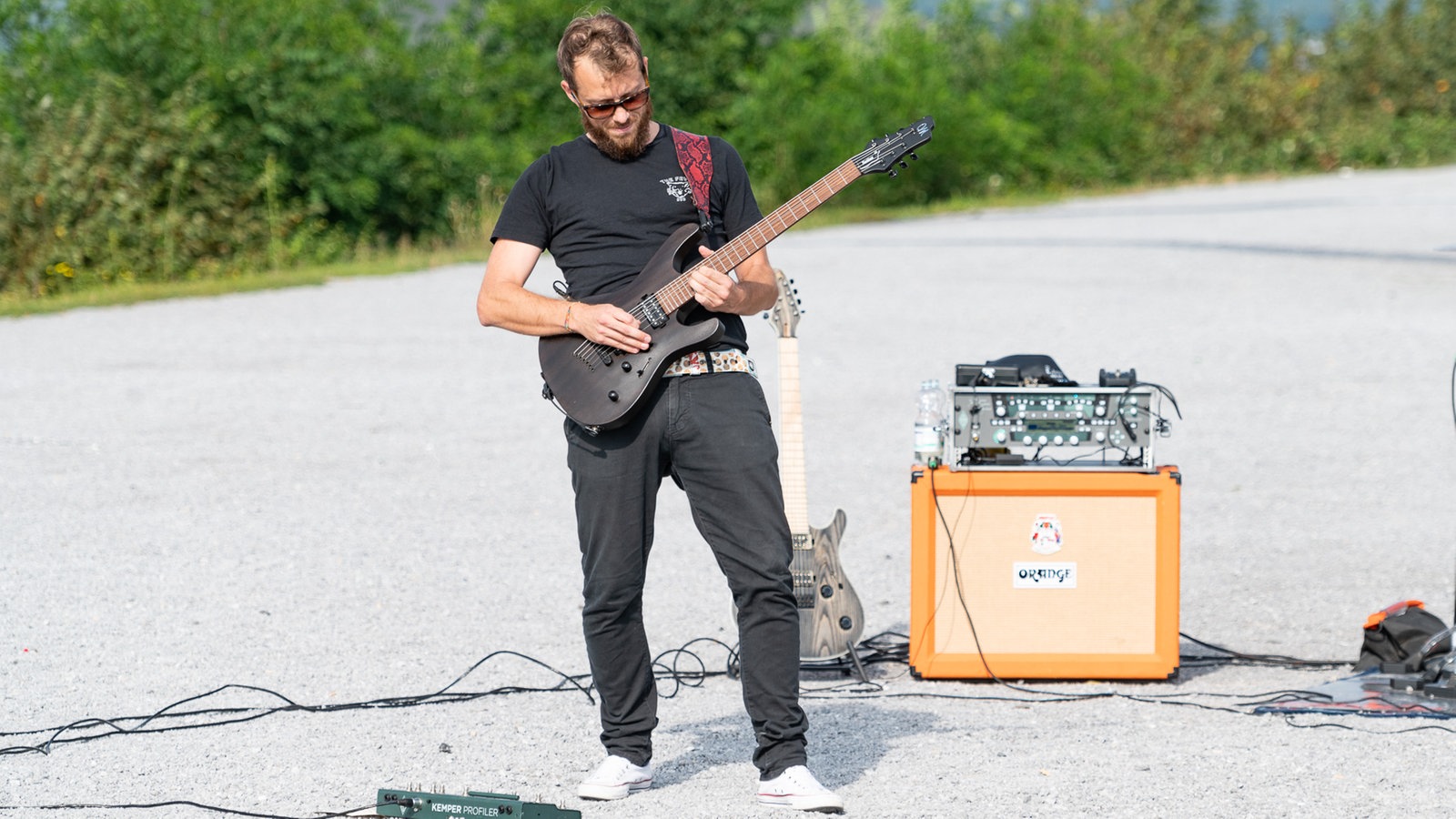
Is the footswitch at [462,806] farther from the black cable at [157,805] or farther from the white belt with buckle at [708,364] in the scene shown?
the white belt with buckle at [708,364]

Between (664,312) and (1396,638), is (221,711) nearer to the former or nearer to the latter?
(664,312)

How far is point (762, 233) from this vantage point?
4156 millimetres

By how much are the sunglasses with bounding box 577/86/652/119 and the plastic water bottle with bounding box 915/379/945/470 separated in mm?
1783

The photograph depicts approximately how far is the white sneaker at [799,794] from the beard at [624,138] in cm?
160

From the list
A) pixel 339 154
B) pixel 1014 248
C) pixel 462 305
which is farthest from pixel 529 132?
pixel 462 305

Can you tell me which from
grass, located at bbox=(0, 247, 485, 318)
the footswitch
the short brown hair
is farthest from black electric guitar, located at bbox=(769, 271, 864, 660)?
grass, located at bbox=(0, 247, 485, 318)

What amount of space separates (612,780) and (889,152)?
1754 millimetres

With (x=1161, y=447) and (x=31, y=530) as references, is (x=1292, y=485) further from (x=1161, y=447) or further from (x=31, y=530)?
(x=31, y=530)

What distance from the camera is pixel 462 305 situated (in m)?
15.0

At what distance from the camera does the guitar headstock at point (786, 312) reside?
18.1 ft

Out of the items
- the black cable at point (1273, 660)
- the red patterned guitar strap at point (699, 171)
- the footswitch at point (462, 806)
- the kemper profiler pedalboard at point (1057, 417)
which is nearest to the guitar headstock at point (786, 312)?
the kemper profiler pedalboard at point (1057, 417)

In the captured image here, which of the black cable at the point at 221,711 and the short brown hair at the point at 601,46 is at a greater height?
the short brown hair at the point at 601,46

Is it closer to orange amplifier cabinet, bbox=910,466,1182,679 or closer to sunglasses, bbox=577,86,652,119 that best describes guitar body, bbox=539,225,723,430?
sunglasses, bbox=577,86,652,119

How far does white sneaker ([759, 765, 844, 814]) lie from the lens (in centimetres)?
419
